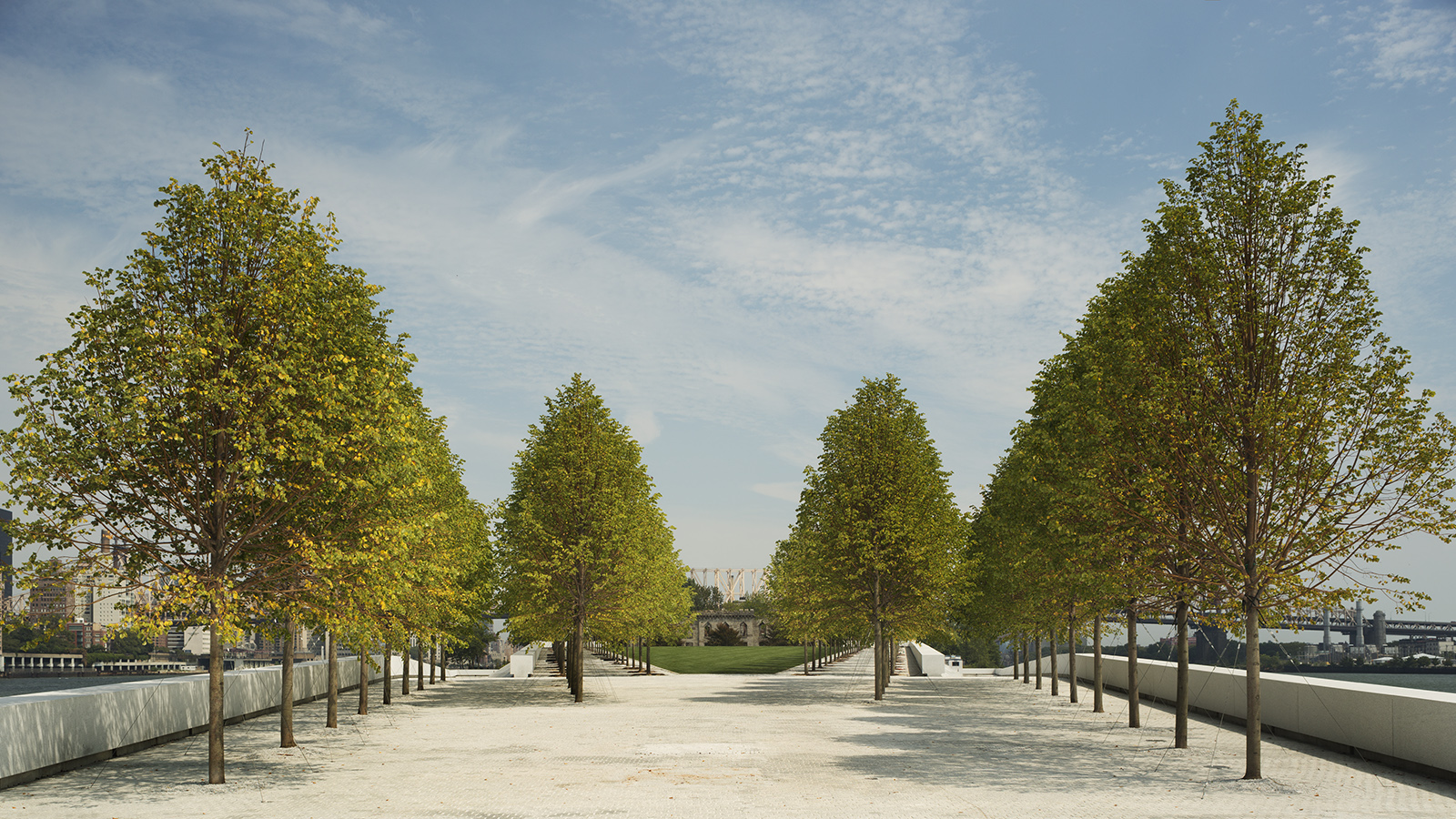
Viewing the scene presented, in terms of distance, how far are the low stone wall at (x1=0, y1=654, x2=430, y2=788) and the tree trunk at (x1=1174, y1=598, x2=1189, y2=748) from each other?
2039 cm

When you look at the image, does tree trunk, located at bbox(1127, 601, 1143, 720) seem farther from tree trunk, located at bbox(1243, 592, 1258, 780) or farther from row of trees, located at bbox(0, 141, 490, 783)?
row of trees, located at bbox(0, 141, 490, 783)

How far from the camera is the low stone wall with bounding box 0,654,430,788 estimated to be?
51.4 ft

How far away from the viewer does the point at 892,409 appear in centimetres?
3844

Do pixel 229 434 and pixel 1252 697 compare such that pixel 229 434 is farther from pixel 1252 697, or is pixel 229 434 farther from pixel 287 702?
pixel 1252 697

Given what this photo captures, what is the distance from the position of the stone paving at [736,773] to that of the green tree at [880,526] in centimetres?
758

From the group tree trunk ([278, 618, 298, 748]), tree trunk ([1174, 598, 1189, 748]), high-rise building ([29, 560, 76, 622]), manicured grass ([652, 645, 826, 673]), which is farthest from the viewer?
manicured grass ([652, 645, 826, 673])

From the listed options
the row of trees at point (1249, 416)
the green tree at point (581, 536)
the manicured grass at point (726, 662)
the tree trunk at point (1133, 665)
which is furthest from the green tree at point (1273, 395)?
the manicured grass at point (726, 662)

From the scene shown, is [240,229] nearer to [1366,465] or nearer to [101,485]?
[101,485]

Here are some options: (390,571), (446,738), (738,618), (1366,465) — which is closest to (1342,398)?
(1366,465)

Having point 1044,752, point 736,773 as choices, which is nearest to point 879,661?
point 1044,752

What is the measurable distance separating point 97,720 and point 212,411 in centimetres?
663

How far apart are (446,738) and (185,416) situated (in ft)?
36.3

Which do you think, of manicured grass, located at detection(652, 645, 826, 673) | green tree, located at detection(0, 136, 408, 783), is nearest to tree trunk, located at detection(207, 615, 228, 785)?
green tree, located at detection(0, 136, 408, 783)

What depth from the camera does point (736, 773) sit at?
17.2m
